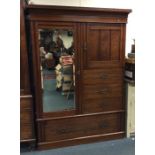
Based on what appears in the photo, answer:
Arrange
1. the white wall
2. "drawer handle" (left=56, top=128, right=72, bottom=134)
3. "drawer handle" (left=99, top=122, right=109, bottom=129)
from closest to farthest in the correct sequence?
"drawer handle" (left=56, top=128, right=72, bottom=134), "drawer handle" (left=99, top=122, right=109, bottom=129), the white wall

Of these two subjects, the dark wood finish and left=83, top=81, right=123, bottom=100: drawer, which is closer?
the dark wood finish

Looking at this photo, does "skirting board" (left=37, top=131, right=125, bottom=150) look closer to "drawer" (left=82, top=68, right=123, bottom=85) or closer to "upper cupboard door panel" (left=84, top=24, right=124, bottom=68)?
"drawer" (left=82, top=68, right=123, bottom=85)

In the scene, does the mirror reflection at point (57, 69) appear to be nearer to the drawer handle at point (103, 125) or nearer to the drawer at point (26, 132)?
the drawer at point (26, 132)

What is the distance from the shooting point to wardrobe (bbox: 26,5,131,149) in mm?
2510

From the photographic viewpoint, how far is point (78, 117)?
108 inches

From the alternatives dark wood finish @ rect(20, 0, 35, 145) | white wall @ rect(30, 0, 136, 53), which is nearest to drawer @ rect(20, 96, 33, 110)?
dark wood finish @ rect(20, 0, 35, 145)

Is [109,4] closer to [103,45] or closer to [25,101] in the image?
[103,45]

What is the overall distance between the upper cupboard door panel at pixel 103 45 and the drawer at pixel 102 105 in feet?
1.48

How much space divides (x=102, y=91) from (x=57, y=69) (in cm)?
65

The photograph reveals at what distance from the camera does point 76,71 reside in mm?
2652
